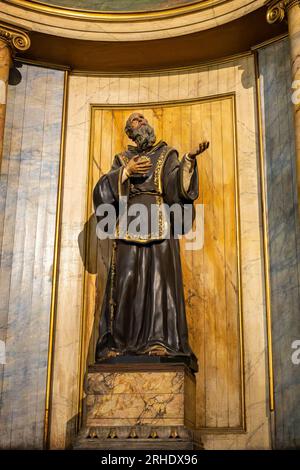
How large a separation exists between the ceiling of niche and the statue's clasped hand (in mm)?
1755

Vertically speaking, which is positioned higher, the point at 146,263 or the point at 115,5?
the point at 115,5

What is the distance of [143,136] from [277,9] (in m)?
1.45

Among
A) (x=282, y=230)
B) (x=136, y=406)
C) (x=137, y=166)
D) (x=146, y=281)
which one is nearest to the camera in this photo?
(x=136, y=406)

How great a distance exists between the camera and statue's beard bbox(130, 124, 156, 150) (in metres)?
5.42

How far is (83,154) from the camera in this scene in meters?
6.24

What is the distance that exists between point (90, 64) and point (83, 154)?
87 cm

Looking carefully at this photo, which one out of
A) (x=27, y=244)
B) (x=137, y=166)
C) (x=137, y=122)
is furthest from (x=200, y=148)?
(x=27, y=244)

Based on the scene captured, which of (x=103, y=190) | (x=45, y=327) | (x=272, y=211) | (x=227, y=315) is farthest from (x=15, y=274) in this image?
(x=272, y=211)

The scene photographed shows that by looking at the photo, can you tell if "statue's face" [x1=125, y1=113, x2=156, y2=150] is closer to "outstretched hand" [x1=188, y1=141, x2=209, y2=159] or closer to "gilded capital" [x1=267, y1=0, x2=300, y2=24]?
"outstretched hand" [x1=188, y1=141, x2=209, y2=159]

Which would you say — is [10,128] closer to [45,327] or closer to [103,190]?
[103,190]

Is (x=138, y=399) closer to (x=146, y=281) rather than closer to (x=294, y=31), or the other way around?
(x=146, y=281)

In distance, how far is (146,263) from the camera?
5.11 metres

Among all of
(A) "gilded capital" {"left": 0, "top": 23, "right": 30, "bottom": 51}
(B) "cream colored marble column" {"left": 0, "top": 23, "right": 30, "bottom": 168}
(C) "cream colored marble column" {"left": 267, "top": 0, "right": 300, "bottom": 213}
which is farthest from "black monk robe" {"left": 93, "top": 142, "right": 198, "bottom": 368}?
(A) "gilded capital" {"left": 0, "top": 23, "right": 30, "bottom": 51}

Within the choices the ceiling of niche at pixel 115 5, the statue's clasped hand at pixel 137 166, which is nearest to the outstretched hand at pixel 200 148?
the statue's clasped hand at pixel 137 166
